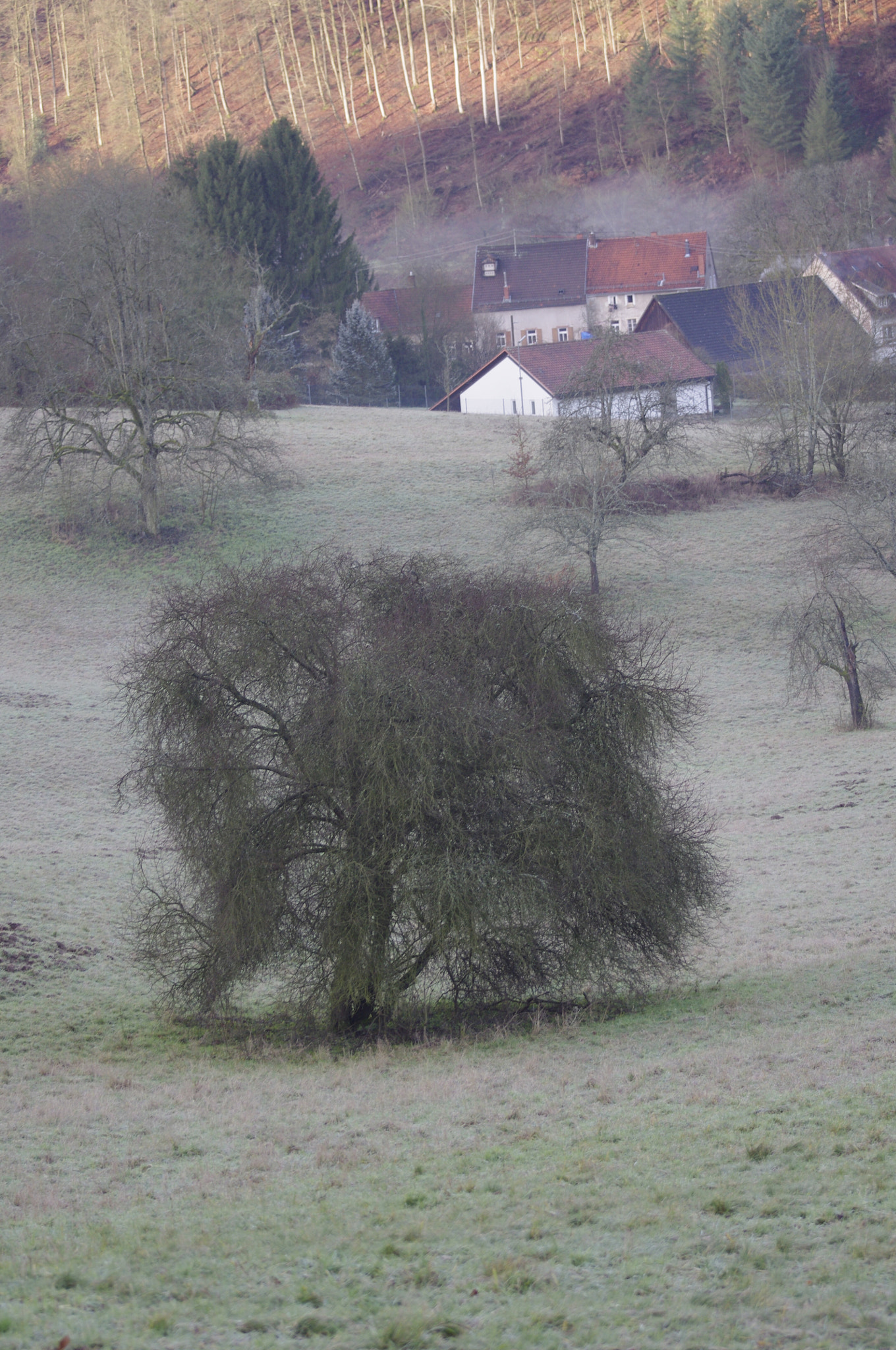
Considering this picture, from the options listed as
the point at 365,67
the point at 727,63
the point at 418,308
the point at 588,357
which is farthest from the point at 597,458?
the point at 365,67

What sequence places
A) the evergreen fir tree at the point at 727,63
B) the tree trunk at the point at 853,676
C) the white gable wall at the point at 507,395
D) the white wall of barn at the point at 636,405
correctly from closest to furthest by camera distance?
the tree trunk at the point at 853,676, the white wall of barn at the point at 636,405, the white gable wall at the point at 507,395, the evergreen fir tree at the point at 727,63

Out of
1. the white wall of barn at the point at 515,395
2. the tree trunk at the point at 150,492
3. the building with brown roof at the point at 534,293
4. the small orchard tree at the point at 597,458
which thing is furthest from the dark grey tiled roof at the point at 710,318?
the tree trunk at the point at 150,492

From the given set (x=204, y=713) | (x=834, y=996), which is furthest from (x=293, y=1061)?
(x=834, y=996)

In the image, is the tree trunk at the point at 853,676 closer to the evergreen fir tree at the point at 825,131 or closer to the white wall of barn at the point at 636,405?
the white wall of barn at the point at 636,405

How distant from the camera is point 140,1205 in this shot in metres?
8.05

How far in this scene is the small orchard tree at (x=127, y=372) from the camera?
4047 cm

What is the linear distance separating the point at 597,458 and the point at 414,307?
43612mm

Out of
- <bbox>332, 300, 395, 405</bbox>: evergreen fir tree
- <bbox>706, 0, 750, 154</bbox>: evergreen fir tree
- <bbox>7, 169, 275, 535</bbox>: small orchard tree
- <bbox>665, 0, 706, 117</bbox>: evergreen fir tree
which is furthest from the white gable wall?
<bbox>665, 0, 706, 117</bbox>: evergreen fir tree

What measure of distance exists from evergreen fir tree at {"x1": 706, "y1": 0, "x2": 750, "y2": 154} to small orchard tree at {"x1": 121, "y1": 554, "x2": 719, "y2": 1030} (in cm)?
10836

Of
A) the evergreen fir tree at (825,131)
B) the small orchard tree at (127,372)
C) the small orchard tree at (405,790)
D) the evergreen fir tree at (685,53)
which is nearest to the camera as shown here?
the small orchard tree at (405,790)

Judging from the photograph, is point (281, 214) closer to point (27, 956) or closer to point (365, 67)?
point (27, 956)

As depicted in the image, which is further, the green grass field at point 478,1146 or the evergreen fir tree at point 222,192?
the evergreen fir tree at point 222,192

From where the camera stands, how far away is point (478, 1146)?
30.4ft

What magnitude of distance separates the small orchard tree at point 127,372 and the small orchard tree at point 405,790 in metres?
27.5
